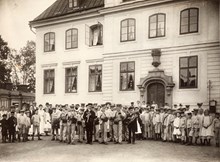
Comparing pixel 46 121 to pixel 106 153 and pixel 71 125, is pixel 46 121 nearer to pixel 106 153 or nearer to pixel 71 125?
pixel 71 125

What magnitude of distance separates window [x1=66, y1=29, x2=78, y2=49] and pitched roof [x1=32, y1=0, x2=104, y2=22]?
79 cm

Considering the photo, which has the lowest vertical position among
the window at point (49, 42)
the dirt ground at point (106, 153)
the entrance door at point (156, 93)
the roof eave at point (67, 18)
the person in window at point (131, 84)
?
the dirt ground at point (106, 153)

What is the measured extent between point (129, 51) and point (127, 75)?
33.7 inches

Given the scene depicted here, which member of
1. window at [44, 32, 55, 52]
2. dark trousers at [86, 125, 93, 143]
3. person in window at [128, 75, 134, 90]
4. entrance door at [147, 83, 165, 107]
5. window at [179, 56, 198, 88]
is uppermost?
window at [44, 32, 55, 52]

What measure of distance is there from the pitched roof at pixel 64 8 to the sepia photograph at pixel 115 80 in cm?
6

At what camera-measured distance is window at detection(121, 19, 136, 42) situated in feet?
39.1

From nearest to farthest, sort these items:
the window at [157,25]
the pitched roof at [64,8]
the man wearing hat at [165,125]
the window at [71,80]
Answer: the man wearing hat at [165,125] < the window at [157,25] < the pitched roof at [64,8] < the window at [71,80]

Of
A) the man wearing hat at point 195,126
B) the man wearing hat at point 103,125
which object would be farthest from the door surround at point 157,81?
the man wearing hat at point 103,125

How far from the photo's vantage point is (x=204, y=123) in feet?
26.8

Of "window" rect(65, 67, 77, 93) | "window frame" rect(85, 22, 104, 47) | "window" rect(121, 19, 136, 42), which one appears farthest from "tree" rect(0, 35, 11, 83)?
"window" rect(121, 19, 136, 42)

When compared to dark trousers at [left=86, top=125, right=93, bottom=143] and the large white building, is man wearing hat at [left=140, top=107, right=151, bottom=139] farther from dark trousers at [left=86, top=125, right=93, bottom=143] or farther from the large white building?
dark trousers at [left=86, top=125, right=93, bottom=143]

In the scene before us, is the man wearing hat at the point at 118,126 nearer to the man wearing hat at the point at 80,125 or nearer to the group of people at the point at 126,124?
the group of people at the point at 126,124

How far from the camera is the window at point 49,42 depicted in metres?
14.3

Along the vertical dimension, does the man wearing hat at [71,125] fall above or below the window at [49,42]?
below
